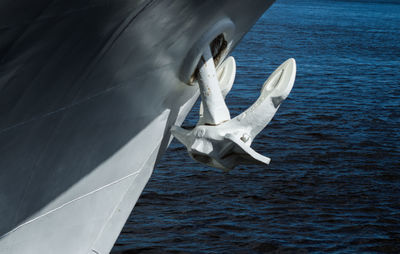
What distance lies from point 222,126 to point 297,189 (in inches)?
276

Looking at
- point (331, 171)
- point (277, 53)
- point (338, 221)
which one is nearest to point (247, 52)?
point (277, 53)

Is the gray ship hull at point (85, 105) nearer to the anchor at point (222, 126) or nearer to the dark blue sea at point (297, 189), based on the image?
the anchor at point (222, 126)

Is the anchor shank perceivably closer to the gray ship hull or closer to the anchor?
the anchor

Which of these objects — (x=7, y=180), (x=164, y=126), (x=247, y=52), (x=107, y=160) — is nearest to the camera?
(x=7, y=180)

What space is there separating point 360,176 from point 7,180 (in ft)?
29.4

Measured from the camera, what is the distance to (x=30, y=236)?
3.55m

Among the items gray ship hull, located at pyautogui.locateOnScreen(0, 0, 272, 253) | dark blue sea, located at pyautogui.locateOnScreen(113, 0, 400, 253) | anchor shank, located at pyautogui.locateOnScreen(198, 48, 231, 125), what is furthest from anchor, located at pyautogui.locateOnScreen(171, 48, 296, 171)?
dark blue sea, located at pyautogui.locateOnScreen(113, 0, 400, 253)

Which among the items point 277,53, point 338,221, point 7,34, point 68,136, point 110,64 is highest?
point 7,34

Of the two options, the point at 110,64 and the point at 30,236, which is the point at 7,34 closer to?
the point at 110,64

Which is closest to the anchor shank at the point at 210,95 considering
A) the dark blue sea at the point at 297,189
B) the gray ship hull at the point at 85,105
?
the gray ship hull at the point at 85,105

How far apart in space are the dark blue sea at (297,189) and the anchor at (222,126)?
448 cm

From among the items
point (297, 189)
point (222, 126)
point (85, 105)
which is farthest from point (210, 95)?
point (297, 189)

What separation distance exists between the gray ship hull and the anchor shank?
0.47ft

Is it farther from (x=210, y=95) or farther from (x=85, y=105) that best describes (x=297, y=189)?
(x=85, y=105)
